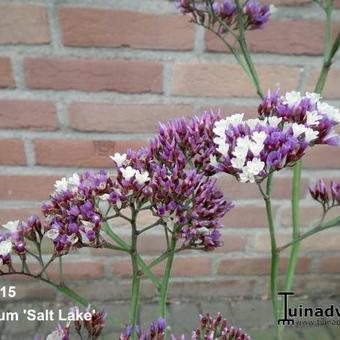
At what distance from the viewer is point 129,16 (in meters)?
0.92

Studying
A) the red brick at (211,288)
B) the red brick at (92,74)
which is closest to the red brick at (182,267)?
the red brick at (211,288)

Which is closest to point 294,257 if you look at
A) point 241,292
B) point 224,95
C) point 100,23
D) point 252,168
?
point 252,168

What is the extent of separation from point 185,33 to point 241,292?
2.60 ft

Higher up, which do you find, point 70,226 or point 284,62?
point 284,62

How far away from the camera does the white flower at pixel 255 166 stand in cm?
44

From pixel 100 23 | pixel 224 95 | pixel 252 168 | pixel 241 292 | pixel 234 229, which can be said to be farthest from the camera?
pixel 241 292

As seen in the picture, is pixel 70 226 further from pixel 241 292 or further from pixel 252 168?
pixel 241 292

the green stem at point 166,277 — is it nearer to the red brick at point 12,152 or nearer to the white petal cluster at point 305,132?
the white petal cluster at point 305,132

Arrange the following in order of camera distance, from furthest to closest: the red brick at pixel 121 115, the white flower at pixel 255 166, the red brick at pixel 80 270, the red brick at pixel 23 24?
the red brick at pixel 80 270 → the red brick at pixel 121 115 → the red brick at pixel 23 24 → the white flower at pixel 255 166

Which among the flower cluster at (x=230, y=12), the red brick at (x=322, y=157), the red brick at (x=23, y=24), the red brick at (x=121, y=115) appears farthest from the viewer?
the red brick at (x=322, y=157)

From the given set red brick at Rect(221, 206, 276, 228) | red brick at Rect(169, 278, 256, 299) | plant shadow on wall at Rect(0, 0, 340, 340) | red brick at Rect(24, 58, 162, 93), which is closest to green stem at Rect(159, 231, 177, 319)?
plant shadow on wall at Rect(0, 0, 340, 340)

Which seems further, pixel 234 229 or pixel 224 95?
pixel 234 229

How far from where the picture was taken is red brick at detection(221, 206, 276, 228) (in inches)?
45.9

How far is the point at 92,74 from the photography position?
97cm
